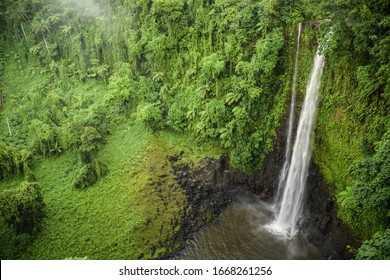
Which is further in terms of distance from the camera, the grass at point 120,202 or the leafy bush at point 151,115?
the leafy bush at point 151,115

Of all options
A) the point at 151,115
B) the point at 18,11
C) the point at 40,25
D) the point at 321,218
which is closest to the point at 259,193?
the point at 321,218

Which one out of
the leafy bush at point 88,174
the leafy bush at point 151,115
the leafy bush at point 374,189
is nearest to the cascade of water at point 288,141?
the leafy bush at point 374,189

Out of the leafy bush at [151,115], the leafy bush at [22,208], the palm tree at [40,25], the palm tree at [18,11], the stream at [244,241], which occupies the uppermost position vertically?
the palm tree at [18,11]

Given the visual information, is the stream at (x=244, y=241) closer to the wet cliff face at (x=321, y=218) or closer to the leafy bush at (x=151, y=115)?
the wet cliff face at (x=321, y=218)

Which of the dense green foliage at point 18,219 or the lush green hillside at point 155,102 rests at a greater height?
the lush green hillside at point 155,102

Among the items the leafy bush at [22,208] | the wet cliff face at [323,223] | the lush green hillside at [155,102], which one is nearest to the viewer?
the lush green hillside at [155,102]

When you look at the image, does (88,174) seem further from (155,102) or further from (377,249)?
(377,249)

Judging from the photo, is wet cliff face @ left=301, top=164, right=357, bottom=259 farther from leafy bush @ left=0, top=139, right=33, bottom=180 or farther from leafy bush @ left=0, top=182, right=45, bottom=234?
leafy bush @ left=0, top=139, right=33, bottom=180
